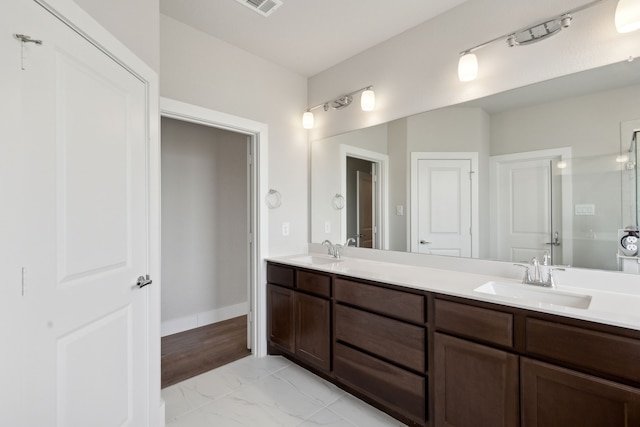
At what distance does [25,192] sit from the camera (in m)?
1.02

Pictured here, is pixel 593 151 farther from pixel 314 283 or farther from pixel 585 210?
pixel 314 283

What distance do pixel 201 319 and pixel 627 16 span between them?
13.3 feet

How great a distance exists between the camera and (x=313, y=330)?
7.55ft

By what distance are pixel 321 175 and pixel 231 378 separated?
6.41ft

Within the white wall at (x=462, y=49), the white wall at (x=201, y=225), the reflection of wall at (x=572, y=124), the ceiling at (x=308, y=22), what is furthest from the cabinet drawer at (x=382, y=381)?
the ceiling at (x=308, y=22)

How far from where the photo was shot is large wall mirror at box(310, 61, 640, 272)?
153 centimetres

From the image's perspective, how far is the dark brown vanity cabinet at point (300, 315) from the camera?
87.4 inches

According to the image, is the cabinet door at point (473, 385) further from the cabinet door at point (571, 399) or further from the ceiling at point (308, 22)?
the ceiling at point (308, 22)

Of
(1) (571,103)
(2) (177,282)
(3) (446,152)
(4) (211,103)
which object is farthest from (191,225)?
(1) (571,103)

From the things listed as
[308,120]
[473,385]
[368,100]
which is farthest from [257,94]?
[473,385]

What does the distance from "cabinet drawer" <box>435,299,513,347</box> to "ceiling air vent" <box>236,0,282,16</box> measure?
2.12m

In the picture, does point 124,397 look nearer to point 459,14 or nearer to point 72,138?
point 72,138

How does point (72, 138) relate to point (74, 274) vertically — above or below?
above

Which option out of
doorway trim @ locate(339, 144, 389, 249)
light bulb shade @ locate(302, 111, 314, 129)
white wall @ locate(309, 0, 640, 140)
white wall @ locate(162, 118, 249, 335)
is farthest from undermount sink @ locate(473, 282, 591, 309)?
white wall @ locate(162, 118, 249, 335)
